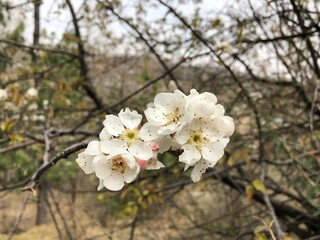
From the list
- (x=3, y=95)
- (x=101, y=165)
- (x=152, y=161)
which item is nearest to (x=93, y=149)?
(x=101, y=165)

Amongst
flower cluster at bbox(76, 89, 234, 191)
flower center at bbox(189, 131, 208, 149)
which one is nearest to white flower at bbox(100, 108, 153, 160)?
flower cluster at bbox(76, 89, 234, 191)

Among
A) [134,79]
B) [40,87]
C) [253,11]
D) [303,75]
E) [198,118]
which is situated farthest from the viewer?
[134,79]

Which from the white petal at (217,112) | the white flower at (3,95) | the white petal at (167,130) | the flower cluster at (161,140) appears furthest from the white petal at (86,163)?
the white flower at (3,95)

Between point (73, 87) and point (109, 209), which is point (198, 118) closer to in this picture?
point (73, 87)

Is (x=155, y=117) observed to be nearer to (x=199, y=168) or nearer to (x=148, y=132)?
(x=148, y=132)

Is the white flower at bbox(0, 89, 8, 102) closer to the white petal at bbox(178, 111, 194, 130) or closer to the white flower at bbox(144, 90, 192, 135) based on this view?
the white flower at bbox(144, 90, 192, 135)

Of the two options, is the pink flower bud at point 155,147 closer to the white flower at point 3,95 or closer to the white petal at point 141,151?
the white petal at point 141,151

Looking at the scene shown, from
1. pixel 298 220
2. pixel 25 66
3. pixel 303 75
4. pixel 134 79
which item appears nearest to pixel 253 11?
pixel 303 75
